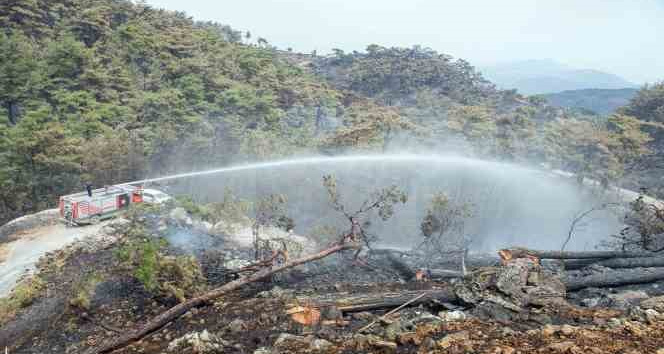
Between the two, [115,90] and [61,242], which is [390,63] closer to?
[115,90]

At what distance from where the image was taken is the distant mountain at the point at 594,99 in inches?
3627

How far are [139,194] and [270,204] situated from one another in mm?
6193

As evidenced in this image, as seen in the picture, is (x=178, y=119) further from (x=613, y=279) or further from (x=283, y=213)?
(x=613, y=279)

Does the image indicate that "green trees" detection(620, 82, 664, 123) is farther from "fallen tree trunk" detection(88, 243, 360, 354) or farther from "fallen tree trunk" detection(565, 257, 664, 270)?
"fallen tree trunk" detection(88, 243, 360, 354)

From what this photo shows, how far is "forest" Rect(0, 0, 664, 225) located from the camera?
71.6 ft

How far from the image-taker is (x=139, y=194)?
735 inches

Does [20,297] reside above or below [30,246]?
below

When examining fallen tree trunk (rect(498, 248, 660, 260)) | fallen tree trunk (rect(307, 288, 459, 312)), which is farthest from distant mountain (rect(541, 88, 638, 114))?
fallen tree trunk (rect(307, 288, 459, 312))

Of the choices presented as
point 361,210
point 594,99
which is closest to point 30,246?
point 361,210

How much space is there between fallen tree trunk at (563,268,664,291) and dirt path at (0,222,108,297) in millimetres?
15011

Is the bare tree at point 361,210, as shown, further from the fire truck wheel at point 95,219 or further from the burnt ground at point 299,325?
the fire truck wheel at point 95,219

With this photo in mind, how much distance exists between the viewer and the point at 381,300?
28.6ft

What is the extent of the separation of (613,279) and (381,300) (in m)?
5.55

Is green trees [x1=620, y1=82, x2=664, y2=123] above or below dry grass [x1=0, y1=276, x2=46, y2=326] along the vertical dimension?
above
